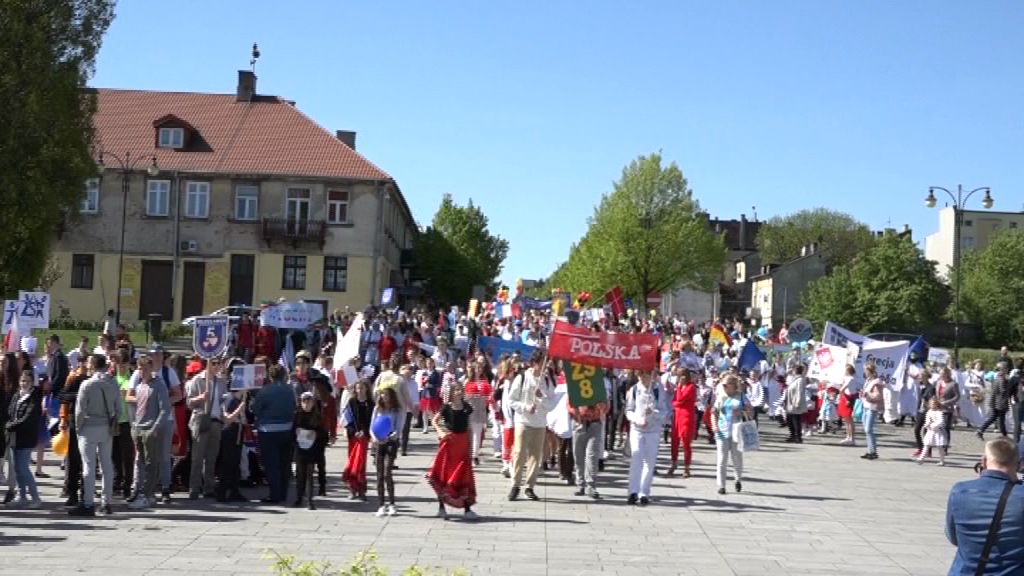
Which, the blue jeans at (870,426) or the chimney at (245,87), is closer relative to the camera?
the blue jeans at (870,426)

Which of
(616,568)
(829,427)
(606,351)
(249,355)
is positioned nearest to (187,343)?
(249,355)

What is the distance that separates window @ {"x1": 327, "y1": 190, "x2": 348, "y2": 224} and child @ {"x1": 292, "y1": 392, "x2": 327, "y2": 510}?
132ft

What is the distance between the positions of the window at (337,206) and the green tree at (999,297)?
5427cm

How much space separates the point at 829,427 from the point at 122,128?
122 ft

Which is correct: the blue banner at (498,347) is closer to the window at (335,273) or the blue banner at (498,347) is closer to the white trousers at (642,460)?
the white trousers at (642,460)

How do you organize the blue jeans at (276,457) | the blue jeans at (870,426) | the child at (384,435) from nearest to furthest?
the child at (384,435) < the blue jeans at (276,457) < the blue jeans at (870,426)

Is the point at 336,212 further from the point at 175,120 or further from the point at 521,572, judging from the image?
the point at 521,572

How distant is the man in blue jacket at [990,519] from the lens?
6613mm

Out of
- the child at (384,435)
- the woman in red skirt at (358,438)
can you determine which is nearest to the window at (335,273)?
the woman in red skirt at (358,438)

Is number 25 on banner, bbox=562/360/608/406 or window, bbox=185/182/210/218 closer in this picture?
number 25 on banner, bbox=562/360/608/406

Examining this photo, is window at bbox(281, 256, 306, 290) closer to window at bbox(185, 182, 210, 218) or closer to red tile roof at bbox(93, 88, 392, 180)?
red tile roof at bbox(93, 88, 392, 180)

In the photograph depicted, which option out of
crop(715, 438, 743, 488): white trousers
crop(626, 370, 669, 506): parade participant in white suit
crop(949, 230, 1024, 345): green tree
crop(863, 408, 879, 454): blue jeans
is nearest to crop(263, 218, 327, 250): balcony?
crop(863, 408, 879, 454): blue jeans

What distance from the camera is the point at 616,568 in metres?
11.2

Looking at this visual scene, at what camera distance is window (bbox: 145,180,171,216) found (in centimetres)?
5428
